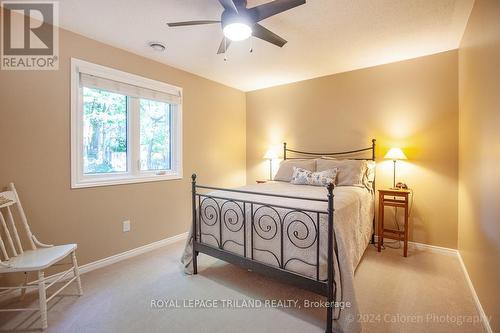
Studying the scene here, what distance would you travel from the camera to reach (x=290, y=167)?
3.68 m

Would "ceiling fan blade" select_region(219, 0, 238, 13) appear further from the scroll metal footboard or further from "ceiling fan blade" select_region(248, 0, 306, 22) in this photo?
the scroll metal footboard

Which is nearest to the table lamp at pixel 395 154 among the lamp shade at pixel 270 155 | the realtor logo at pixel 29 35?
the lamp shade at pixel 270 155

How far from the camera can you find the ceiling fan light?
1.81 meters

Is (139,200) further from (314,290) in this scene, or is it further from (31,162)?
(314,290)

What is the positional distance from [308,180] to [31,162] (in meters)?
2.97

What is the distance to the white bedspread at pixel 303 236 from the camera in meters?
1.62

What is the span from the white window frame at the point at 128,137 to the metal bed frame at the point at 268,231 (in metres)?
1.05

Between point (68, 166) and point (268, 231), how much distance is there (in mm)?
2096

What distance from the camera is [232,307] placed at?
192 centimetres

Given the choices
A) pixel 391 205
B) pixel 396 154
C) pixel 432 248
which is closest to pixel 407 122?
pixel 396 154

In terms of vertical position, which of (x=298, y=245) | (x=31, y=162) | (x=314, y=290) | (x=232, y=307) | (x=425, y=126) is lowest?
(x=232, y=307)

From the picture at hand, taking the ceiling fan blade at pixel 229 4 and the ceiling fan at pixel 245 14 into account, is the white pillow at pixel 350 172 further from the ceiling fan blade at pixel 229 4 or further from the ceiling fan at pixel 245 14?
the ceiling fan blade at pixel 229 4

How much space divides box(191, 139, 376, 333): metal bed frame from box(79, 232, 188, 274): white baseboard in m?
1.00

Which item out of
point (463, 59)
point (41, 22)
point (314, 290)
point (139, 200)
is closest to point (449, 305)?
point (314, 290)
